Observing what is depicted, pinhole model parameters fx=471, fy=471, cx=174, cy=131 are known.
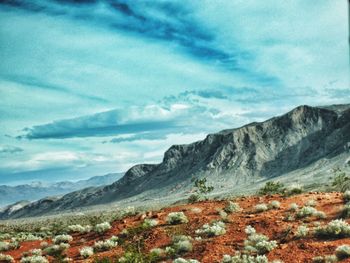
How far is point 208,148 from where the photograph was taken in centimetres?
16750

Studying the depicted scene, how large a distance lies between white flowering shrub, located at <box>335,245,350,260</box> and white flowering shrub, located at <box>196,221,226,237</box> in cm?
489

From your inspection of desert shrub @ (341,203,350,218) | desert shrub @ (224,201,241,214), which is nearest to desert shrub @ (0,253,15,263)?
desert shrub @ (224,201,241,214)

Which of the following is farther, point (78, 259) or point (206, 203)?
point (206, 203)

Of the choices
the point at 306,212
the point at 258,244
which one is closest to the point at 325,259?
the point at 258,244

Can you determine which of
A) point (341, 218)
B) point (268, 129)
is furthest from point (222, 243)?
point (268, 129)

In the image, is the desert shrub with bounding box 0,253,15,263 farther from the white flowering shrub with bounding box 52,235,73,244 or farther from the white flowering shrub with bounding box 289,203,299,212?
the white flowering shrub with bounding box 289,203,299,212

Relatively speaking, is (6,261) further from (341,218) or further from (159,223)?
A: (341,218)

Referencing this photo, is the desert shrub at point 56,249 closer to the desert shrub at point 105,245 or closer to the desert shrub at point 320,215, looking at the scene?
the desert shrub at point 105,245

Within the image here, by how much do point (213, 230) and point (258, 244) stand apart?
2.87m

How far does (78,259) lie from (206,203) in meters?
7.61

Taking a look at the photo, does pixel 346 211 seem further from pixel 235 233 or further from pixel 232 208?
pixel 232 208

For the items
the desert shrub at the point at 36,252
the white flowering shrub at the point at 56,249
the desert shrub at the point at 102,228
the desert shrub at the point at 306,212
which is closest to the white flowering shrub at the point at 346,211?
the desert shrub at the point at 306,212

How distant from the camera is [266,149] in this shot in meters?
155

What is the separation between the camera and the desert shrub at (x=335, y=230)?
14742 mm
